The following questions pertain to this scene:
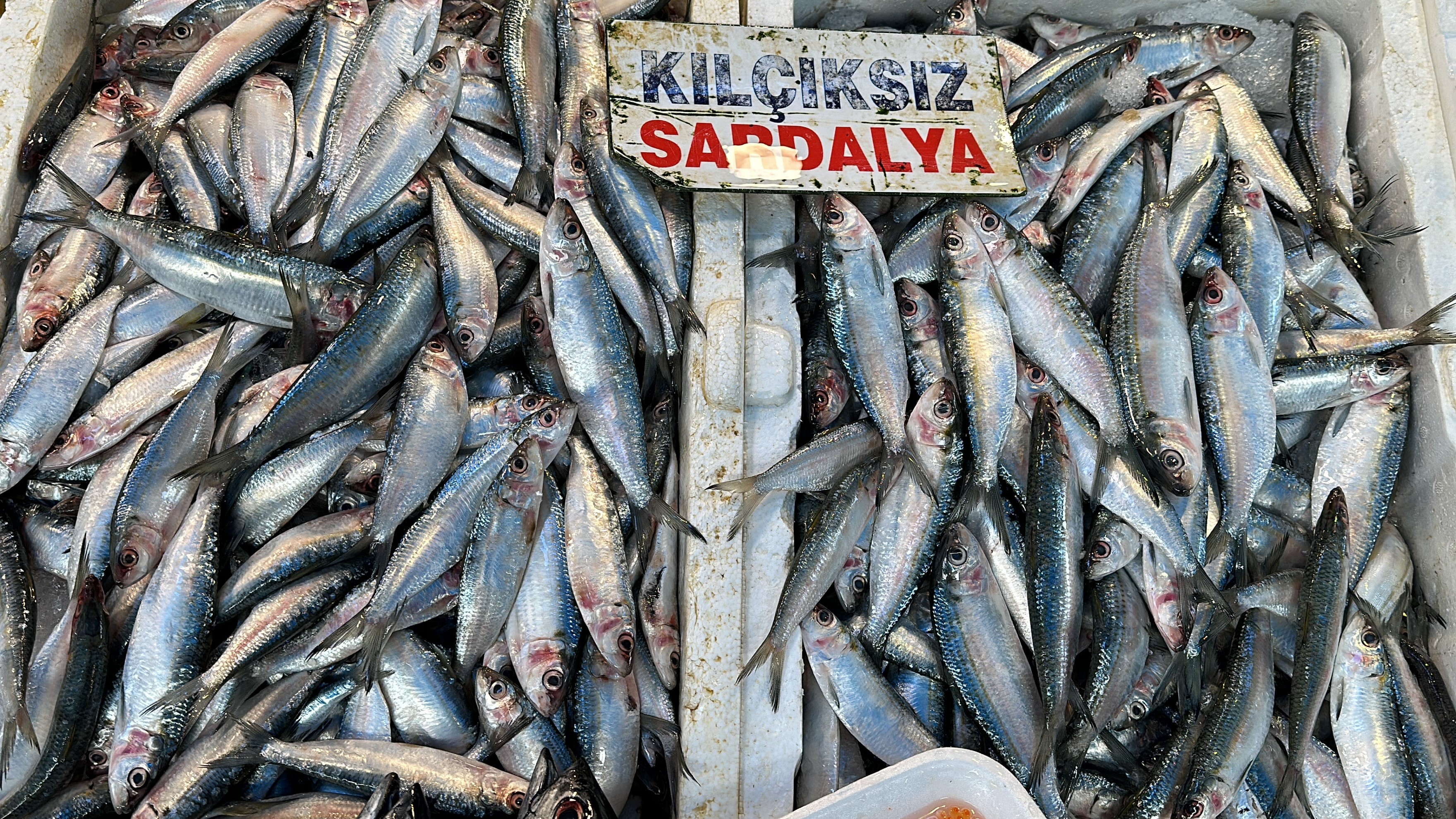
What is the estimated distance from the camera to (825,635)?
246 centimetres

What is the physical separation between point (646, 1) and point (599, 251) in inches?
40.3

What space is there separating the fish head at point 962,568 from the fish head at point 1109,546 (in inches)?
11.2

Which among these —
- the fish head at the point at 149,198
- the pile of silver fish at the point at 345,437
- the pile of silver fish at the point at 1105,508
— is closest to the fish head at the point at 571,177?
the pile of silver fish at the point at 345,437

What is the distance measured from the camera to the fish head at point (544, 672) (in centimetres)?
236

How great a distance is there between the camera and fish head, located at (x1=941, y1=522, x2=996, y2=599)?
8.34 ft

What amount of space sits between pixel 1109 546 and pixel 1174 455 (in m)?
0.31

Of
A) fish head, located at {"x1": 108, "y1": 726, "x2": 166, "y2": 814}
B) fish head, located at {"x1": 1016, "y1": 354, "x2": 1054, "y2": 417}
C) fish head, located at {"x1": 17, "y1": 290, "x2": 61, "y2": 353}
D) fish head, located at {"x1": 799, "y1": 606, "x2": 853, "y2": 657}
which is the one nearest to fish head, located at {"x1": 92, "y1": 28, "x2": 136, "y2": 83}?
fish head, located at {"x1": 17, "y1": 290, "x2": 61, "y2": 353}

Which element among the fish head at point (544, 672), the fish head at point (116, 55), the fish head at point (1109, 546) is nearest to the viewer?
the fish head at point (544, 672)

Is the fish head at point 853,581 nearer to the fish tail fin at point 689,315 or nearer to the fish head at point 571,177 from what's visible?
the fish tail fin at point 689,315

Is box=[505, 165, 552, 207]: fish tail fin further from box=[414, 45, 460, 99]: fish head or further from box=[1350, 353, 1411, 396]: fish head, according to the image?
box=[1350, 353, 1411, 396]: fish head

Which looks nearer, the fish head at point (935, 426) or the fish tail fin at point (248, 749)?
the fish tail fin at point (248, 749)

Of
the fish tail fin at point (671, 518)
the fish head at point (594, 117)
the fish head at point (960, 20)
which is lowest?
the fish tail fin at point (671, 518)

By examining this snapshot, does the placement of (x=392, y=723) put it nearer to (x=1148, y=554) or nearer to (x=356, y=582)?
(x=356, y=582)

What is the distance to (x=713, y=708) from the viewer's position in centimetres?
236
